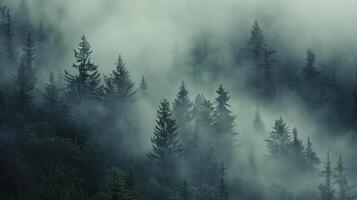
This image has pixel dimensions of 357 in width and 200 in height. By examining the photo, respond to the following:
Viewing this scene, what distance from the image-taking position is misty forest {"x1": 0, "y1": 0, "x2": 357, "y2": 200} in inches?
2697

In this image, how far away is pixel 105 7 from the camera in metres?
→ 190

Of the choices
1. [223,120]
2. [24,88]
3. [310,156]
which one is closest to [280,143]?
[310,156]

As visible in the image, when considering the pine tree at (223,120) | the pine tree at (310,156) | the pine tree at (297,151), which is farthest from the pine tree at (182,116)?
the pine tree at (310,156)

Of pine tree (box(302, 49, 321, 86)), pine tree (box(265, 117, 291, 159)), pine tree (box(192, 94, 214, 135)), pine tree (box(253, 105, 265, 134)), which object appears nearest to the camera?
pine tree (box(265, 117, 291, 159))

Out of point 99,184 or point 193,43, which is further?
point 193,43

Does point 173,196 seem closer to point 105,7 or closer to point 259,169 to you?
point 259,169

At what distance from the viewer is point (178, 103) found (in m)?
88.1

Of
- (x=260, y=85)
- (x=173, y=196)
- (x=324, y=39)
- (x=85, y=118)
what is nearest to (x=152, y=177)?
(x=173, y=196)

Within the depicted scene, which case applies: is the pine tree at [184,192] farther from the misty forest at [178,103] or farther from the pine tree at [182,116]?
the pine tree at [182,116]

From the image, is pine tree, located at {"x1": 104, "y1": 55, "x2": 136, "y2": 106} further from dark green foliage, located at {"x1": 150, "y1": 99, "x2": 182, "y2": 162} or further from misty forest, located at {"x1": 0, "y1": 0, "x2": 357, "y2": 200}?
dark green foliage, located at {"x1": 150, "y1": 99, "x2": 182, "y2": 162}

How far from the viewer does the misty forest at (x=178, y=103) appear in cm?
6850

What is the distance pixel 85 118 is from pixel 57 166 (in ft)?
53.1

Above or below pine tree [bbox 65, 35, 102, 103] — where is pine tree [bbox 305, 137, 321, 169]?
below

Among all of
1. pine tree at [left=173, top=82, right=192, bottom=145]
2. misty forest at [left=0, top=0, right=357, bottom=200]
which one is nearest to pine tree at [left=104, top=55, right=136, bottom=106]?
misty forest at [left=0, top=0, right=357, bottom=200]
